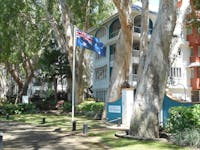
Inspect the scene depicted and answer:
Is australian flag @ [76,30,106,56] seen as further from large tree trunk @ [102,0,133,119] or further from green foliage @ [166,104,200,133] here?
green foliage @ [166,104,200,133]

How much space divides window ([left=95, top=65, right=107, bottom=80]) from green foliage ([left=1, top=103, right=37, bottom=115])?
615 inches

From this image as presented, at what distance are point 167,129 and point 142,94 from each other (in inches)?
74.3

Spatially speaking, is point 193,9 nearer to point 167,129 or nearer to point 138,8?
point 167,129

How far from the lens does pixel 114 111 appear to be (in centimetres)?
2070

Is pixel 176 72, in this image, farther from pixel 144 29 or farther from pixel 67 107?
pixel 144 29

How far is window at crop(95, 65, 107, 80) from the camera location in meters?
45.3

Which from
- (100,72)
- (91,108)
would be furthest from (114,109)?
(100,72)

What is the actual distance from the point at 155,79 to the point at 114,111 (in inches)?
294

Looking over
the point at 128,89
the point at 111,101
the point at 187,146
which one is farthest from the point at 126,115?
the point at 187,146

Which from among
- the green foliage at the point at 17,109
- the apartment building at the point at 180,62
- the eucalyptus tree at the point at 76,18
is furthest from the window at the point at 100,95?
the green foliage at the point at 17,109

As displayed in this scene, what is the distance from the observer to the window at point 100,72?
4531cm

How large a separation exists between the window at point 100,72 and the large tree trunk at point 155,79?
31.0 m

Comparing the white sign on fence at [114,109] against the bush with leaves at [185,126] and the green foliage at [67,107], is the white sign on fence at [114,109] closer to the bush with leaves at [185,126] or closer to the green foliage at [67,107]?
the bush with leaves at [185,126]

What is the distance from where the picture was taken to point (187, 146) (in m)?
11.6
